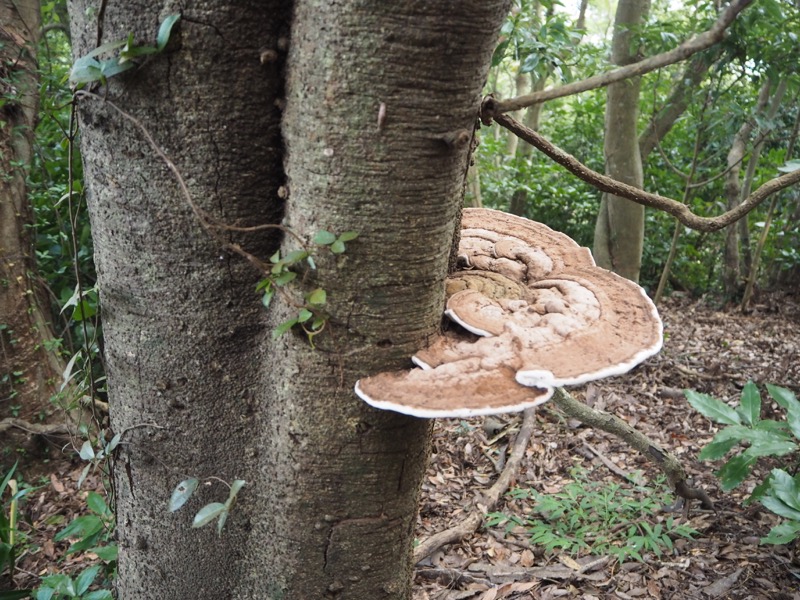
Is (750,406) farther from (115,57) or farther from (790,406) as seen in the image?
(115,57)

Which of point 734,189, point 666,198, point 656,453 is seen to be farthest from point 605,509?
point 734,189

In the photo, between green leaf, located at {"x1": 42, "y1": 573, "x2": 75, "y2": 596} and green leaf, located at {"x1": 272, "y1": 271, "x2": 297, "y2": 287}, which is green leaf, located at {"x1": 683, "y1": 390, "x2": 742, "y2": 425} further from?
green leaf, located at {"x1": 42, "y1": 573, "x2": 75, "y2": 596}

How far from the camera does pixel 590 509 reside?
139 inches

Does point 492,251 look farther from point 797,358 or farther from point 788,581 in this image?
point 797,358

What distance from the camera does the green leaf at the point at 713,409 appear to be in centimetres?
254

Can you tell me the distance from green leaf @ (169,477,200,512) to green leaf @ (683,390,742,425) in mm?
1999

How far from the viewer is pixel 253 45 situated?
1303 mm

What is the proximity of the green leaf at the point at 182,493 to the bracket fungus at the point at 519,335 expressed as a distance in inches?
Result: 22.2

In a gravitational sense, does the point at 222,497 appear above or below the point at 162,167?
below

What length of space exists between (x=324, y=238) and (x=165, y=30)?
0.53 metres

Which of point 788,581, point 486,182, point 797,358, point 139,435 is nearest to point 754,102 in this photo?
point 797,358

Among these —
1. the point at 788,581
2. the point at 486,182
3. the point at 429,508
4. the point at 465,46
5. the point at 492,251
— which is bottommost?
the point at 429,508

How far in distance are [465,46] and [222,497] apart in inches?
A: 51.3

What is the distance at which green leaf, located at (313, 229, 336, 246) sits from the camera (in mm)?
1274
